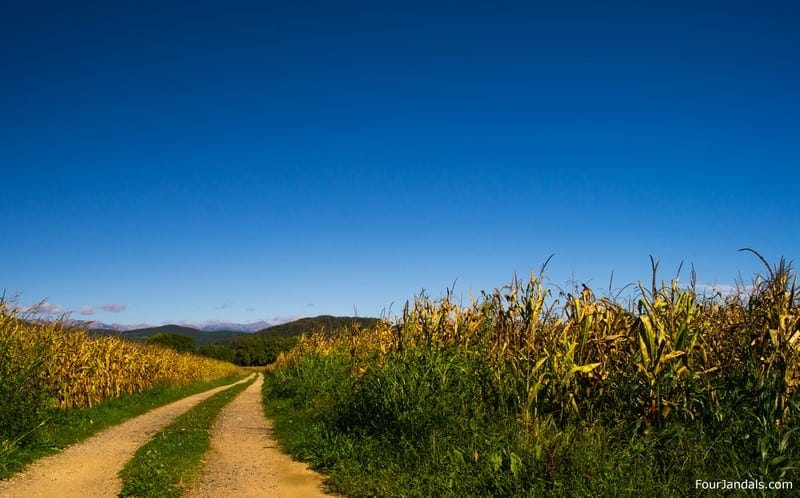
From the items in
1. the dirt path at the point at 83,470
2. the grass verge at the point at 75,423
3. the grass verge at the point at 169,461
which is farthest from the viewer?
the grass verge at the point at 75,423

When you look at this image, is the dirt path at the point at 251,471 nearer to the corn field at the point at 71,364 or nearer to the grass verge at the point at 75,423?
the grass verge at the point at 75,423

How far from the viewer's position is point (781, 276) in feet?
24.7

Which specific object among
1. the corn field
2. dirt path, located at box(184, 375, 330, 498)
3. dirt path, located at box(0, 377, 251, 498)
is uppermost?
the corn field

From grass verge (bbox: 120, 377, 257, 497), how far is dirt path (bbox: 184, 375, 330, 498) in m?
0.27

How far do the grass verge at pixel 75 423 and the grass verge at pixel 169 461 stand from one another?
1.81 m

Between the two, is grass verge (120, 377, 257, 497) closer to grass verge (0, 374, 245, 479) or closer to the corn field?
grass verge (0, 374, 245, 479)

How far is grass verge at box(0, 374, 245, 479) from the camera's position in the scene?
10.1 meters

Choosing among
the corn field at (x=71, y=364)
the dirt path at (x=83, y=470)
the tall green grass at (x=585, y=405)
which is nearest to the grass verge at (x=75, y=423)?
the dirt path at (x=83, y=470)

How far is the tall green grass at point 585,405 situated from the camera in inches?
271

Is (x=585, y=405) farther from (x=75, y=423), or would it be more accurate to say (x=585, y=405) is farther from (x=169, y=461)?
(x=75, y=423)

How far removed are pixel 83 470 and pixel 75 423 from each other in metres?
5.82

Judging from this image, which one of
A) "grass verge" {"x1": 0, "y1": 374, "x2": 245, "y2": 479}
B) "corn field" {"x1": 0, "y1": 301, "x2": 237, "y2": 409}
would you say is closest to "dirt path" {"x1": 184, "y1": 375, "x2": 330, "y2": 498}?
"grass verge" {"x1": 0, "y1": 374, "x2": 245, "y2": 479}

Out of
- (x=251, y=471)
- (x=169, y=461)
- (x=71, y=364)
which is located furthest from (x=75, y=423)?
(x=251, y=471)

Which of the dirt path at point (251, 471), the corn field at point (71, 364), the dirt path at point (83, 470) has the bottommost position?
the dirt path at point (83, 470)
